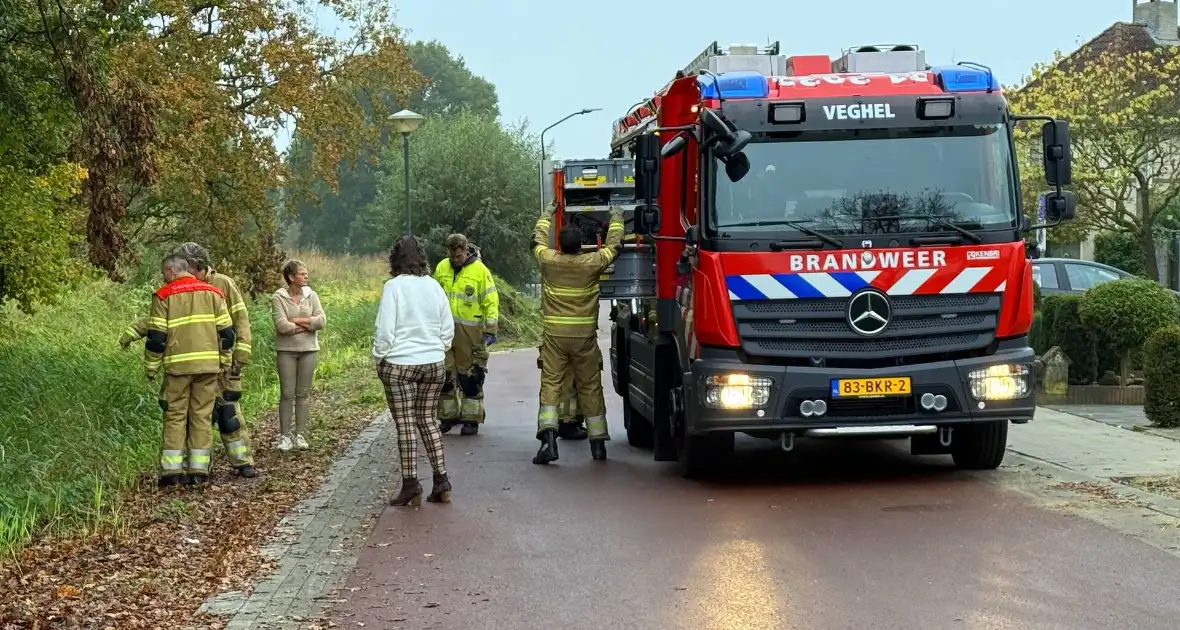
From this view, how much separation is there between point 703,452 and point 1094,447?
3.53 meters

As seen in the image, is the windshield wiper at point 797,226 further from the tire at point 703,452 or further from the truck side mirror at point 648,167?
the tire at point 703,452

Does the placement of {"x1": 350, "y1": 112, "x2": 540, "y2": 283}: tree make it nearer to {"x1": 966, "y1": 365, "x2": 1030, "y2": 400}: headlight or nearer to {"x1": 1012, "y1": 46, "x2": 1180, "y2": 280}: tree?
{"x1": 1012, "y1": 46, "x2": 1180, "y2": 280}: tree

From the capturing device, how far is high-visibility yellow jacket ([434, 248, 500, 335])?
1445 cm

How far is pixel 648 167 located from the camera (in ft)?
33.9

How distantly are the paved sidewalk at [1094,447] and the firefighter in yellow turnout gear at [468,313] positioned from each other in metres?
5.09

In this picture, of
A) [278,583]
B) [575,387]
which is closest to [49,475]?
[278,583]

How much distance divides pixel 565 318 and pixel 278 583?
16.3ft

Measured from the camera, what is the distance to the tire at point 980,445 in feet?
35.3

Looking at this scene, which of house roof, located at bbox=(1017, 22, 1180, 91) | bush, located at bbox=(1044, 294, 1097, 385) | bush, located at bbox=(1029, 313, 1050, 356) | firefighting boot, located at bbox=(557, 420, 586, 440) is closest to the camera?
firefighting boot, located at bbox=(557, 420, 586, 440)

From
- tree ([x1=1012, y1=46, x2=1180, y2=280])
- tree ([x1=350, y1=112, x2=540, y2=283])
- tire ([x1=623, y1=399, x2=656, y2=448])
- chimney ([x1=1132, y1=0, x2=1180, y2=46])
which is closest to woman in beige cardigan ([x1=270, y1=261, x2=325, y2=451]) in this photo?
tire ([x1=623, y1=399, x2=656, y2=448])

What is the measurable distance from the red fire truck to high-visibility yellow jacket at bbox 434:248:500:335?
4238 mm

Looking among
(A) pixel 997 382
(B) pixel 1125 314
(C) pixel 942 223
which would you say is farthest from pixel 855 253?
(B) pixel 1125 314

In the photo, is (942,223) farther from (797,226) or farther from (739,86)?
(739,86)

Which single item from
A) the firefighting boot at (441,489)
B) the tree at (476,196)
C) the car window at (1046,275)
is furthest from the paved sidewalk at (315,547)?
the tree at (476,196)
